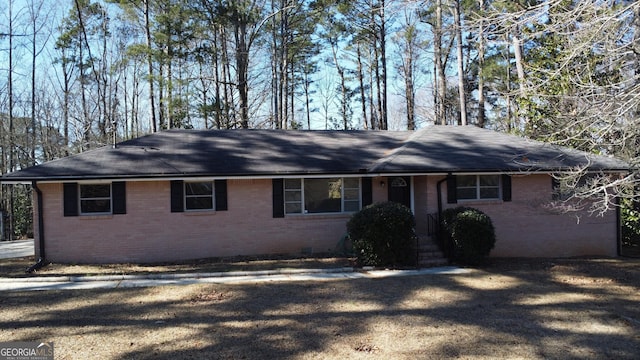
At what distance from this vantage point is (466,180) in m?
12.9

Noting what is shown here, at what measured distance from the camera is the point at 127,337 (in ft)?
18.8

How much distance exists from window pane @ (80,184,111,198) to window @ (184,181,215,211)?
2071 millimetres

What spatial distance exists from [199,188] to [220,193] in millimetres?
642

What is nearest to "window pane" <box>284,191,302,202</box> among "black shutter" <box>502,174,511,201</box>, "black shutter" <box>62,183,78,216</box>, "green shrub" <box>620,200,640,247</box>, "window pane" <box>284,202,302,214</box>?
"window pane" <box>284,202,302,214</box>

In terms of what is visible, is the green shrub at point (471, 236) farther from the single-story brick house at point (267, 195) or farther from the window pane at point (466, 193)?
the window pane at point (466, 193)

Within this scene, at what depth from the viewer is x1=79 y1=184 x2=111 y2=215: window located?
11508 millimetres

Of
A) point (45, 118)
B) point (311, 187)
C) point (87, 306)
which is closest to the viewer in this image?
point (87, 306)

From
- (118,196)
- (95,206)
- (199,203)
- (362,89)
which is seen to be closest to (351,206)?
(199,203)

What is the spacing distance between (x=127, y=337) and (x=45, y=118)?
95.0 feet

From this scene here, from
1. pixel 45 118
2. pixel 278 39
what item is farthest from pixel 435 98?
pixel 45 118

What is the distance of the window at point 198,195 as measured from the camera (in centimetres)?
1200

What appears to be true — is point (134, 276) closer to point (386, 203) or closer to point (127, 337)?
point (127, 337)

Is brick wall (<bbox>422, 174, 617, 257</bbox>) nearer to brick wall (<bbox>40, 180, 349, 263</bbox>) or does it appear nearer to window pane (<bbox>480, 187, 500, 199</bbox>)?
window pane (<bbox>480, 187, 500, 199</bbox>)

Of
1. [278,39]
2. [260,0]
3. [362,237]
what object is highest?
[260,0]
